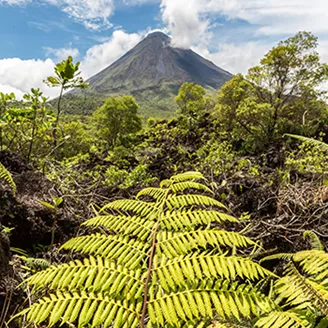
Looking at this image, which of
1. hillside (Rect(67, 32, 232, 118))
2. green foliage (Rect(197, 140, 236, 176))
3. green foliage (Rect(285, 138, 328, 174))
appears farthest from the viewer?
hillside (Rect(67, 32, 232, 118))

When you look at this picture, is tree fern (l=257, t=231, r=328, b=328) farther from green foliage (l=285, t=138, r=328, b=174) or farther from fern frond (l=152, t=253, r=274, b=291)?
green foliage (l=285, t=138, r=328, b=174)

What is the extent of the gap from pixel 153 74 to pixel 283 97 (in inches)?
6774

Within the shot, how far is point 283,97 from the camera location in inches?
419

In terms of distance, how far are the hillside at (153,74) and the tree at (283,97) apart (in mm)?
142511

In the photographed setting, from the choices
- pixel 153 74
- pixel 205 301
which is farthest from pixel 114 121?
pixel 153 74

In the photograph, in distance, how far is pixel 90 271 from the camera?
96cm

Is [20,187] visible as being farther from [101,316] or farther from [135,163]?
[135,163]

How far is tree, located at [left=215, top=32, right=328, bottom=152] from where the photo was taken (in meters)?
10.1

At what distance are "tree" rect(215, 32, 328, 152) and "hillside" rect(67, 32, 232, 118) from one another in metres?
143

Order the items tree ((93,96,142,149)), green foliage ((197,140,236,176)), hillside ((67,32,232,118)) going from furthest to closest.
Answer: hillside ((67,32,232,118)) → tree ((93,96,142,149)) → green foliage ((197,140,236,176))

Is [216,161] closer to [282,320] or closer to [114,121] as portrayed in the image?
[282,320]

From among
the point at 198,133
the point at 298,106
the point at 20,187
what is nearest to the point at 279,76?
the point at 298,106

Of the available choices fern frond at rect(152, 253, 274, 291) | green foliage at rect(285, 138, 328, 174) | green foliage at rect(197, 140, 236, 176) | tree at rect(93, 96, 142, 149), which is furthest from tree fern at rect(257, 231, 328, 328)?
tree at rect(93, 96, 142, 149)

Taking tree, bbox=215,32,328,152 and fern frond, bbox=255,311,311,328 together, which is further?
tree, bbox=215,32,328,152
